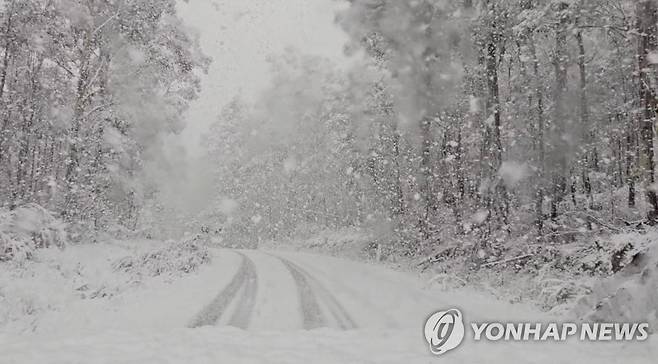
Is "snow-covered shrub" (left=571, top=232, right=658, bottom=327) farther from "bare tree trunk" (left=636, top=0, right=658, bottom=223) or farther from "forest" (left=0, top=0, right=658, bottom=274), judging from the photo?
"forest" (left=0, top=0, right=658, bottom=274)

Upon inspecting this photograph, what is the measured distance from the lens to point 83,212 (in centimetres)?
1722

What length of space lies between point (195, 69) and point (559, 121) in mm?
14436

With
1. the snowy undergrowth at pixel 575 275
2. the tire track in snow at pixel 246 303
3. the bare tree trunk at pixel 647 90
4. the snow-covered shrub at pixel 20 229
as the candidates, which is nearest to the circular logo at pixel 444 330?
the snowy undergrowth at pixel 575 275

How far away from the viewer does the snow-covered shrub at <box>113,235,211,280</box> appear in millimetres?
14289

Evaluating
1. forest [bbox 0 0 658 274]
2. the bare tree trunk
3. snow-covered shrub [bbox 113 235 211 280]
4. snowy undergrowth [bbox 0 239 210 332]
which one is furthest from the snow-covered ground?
forest [bbox 0 0 658 274]

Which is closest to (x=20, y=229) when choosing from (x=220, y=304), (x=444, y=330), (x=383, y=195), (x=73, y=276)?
(x=73, y=276)

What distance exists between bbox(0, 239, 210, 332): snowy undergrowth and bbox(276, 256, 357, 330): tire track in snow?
388 cm

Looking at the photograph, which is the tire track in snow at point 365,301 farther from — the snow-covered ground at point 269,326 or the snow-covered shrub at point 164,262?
the snow-covered shrub at point 164,262

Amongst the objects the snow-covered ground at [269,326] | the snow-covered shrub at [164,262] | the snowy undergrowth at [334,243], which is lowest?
the snow-covered ground at [269,326]

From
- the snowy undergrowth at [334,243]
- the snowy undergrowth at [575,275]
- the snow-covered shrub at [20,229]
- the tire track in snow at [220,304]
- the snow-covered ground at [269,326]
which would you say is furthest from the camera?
the snowy undergrowth at [334,243]

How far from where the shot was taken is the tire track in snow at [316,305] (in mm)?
8445

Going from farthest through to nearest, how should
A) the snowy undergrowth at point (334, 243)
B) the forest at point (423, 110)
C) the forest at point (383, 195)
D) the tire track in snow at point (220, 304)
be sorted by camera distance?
the snowy undergrowth at point (334, 243) → the forest at point (423, 110) → the tire track in snow at point (220, 304) → the forest at point (383, 195)

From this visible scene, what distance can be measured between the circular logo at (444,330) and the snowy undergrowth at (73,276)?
627cm

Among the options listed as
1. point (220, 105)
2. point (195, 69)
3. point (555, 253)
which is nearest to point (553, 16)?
point (555, 253)
